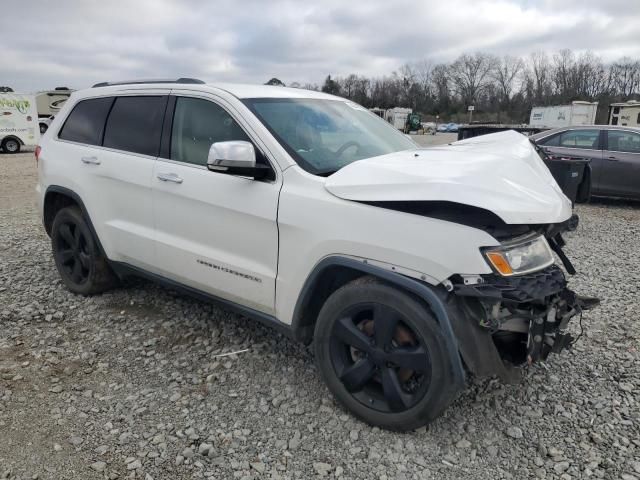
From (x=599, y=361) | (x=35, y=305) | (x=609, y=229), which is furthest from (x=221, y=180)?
(x=609, y=229)

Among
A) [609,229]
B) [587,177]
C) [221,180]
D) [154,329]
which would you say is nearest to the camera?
[221,180]

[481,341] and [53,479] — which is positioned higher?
[481,341]

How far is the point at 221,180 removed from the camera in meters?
3.12

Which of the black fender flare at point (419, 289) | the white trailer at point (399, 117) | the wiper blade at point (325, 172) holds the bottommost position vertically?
the black fender flare at point (419, 289)

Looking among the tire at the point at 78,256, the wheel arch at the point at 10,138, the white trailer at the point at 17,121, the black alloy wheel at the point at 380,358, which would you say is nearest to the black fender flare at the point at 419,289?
the black alloy wheel at the point at 380,358

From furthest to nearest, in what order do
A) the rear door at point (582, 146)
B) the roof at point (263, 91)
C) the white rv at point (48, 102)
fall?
the white rv at point (48, 102)
the rear door at point (582, 146)
the roof at point (263, 91)

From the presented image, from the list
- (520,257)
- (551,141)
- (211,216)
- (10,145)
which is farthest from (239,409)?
(10,145)

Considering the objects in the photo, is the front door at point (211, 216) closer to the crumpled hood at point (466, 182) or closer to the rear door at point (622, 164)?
the crumpled hood at point (466, 182)

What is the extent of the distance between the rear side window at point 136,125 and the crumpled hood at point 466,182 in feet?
5.40

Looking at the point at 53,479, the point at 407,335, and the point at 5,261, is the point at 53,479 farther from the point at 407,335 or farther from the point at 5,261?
the point at 5,261

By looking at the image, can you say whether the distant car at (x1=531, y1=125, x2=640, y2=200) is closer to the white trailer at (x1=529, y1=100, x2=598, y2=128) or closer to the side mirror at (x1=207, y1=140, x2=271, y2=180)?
the side mirror at (x1=207, y1=140, x2=271, y2=180)

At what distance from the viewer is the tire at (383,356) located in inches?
95.1

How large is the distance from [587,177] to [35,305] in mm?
4777

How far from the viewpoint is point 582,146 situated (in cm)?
962
